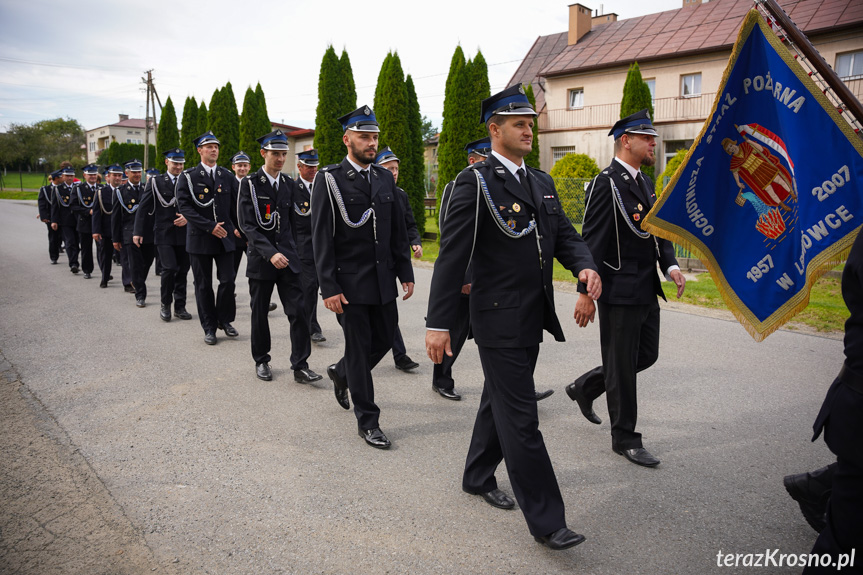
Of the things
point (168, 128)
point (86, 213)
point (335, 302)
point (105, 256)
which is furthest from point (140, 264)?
point (168, 128)

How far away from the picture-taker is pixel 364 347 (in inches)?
181

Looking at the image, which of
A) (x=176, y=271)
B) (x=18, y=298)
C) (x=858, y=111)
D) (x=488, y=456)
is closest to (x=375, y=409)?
(x=488, y=456)

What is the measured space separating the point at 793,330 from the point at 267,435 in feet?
21.4

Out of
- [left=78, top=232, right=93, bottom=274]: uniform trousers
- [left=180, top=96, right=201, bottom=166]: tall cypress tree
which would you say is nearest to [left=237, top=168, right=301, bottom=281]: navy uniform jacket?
[left=78, top=232, right=93, bottom=274]: uniform trousers

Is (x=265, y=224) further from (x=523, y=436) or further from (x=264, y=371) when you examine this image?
(x=523, y=436)

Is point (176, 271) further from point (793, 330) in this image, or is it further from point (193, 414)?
point (793, 330)

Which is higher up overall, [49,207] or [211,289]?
[49,207]

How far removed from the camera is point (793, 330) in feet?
25.5

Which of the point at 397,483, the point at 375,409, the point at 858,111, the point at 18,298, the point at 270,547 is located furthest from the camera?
the point at 18,298

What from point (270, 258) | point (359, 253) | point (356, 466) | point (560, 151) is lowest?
point (356, 466)

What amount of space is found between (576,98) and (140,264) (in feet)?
81.5

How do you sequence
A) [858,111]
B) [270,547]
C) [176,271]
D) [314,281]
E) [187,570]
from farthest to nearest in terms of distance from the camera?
[176,271] < [314,281] < [270,547] < [187,570] < [858,111]

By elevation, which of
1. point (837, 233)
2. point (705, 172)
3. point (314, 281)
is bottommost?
point (314, 281)

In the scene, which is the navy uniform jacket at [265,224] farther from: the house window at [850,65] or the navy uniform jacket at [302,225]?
the house window at [850,65]
